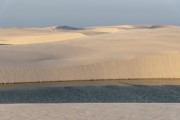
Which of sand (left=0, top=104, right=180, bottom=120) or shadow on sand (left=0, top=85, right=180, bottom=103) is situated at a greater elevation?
sand (left=0, top=104, right=180, bottom=120)

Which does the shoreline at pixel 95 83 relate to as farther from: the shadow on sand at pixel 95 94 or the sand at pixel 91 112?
the sand at pixel 91 112

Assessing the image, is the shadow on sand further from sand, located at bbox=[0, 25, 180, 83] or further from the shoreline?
sand, located at bbox=[0, 25, 180, 83]

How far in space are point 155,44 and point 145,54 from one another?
14.8 ft

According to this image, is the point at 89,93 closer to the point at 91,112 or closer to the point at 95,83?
the point at 95,83

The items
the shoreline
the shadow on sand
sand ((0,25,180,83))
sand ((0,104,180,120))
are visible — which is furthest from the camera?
sand ((0,25,180,83))

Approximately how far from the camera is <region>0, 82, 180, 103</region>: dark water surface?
55.3 feet

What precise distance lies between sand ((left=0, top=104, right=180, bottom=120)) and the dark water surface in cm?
606

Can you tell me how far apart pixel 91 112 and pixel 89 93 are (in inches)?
376

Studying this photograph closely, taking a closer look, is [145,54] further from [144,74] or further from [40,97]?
[40,97]

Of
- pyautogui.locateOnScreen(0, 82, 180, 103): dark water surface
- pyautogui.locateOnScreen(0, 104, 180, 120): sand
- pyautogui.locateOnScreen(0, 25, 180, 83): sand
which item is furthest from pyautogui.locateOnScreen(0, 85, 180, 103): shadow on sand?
pyautogui.locateOnScreen(0, 104, 180, 120): sand

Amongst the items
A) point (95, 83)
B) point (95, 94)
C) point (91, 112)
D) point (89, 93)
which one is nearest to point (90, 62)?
point (95, 83)

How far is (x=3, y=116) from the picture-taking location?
29.0ft

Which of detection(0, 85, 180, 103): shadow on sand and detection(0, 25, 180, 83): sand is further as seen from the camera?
detection(0, 25, 180, 83): sand

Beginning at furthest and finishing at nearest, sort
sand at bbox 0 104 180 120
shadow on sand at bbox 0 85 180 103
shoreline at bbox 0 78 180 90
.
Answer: shoreline at bbox 0 78 180 90 → shadow on sand at bbox 0 85 180 103 → sand at bbox 0 104 180 120
